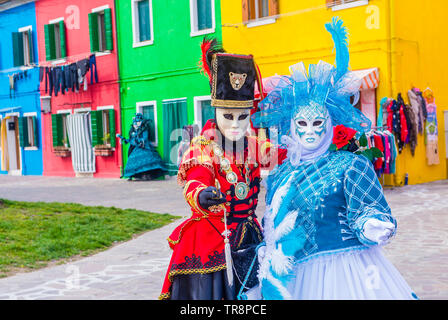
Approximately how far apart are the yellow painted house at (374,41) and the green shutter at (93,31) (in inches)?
207

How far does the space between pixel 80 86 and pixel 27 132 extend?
371 centimetres

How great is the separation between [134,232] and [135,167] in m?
8.17

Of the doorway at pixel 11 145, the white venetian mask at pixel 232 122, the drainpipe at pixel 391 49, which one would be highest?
the drainpipe at pixel 391 49

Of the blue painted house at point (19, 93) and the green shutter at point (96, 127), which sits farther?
the blue painted house at point (19, 93)

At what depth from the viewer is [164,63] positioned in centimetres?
1711

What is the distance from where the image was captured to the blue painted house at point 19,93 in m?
21.3

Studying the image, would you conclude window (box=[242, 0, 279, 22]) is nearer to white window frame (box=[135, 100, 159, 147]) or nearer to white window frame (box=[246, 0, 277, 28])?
white window frame (box=[246, 0, 277, 28])

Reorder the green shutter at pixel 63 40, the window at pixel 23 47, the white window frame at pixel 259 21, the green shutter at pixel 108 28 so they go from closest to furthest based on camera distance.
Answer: the white window frame at pixel 259 21, the green shutter at pixel 108 28, the green shutter at pixel 63 40, the window at pixel 23 47

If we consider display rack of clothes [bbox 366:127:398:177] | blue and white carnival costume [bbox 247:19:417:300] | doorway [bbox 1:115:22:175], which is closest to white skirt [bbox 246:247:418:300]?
blue and white carnival costume [bbox 247:19:417:300]

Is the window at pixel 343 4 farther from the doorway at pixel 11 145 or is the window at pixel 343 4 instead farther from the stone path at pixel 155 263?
the doorway at pixel 11 145

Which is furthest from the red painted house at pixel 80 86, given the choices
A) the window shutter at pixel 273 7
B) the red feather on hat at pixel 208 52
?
the red feather on hat at pixel 208 52

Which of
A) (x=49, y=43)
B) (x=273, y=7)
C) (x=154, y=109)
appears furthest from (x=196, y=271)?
(x=49, y=43)

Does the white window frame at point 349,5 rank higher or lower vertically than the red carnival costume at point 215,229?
higher

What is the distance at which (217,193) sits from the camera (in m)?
3.26
